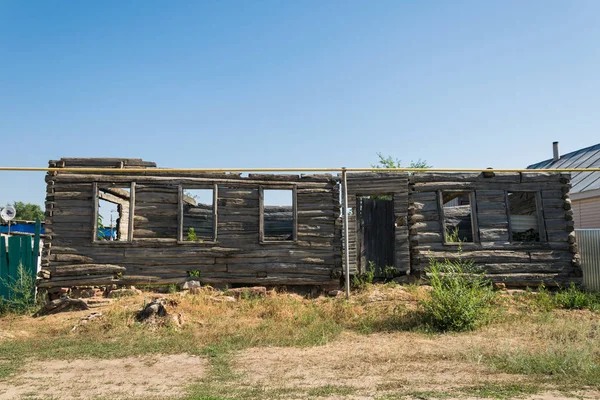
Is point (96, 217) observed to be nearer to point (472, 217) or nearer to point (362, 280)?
point (362, 280)

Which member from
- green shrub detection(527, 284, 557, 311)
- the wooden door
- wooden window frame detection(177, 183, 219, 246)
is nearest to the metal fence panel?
green shrub detection(527, 284, 557, 311)

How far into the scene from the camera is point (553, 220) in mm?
14055

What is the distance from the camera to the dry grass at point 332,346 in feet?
18.5

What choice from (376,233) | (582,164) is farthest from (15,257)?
(582,164)

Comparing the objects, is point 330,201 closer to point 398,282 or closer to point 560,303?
point 398,282

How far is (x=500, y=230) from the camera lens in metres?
13.9

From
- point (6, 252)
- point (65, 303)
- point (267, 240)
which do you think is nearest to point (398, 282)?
point (267, 240)

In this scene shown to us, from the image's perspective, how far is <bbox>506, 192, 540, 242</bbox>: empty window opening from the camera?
1420 cm

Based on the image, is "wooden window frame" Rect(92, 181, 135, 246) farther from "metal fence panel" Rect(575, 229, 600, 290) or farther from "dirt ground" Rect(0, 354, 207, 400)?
"metal fence panel" Rect(575, 229, 600, 290)

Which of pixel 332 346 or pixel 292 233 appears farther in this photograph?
pixel 292 233

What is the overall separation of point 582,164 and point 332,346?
16648 mm

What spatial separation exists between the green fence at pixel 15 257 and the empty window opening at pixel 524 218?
44.1ft

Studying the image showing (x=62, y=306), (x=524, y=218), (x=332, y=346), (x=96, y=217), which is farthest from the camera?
(x=524, y=218)

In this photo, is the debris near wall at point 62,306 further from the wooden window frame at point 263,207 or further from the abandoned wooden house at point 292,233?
the wooden window frame at point 263,207
